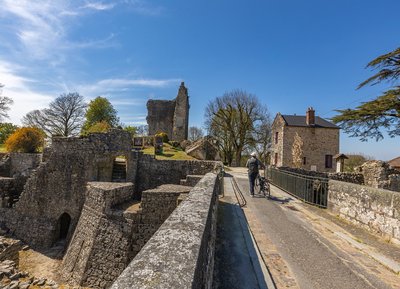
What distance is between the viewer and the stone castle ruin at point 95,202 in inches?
314

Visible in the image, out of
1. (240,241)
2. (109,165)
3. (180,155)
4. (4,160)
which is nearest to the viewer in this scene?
(240,241)

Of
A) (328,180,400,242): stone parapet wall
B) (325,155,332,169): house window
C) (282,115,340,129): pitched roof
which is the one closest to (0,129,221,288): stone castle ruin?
(328,180,400,242): stone parapet wall

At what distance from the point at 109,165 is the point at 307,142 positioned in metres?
24.6

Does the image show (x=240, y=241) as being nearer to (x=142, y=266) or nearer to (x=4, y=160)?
(x=142, y=266)

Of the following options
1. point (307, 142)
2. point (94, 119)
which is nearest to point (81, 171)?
point (307, 142)

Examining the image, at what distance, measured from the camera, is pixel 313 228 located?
5645 mm

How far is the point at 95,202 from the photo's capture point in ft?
30.2

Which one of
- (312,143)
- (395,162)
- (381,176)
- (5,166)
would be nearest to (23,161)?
(5,166)

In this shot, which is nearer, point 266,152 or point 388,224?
point 388,224

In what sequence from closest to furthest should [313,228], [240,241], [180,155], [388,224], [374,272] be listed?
[374,272], [240,241], [388,224], [313,228], [180,155]

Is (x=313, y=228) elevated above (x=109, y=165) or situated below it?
below

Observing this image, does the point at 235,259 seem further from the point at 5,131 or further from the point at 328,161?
Answer: the point at 5,131

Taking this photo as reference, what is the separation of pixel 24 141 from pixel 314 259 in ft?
90.6

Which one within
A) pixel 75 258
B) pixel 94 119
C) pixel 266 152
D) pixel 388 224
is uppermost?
pixel 94 119
